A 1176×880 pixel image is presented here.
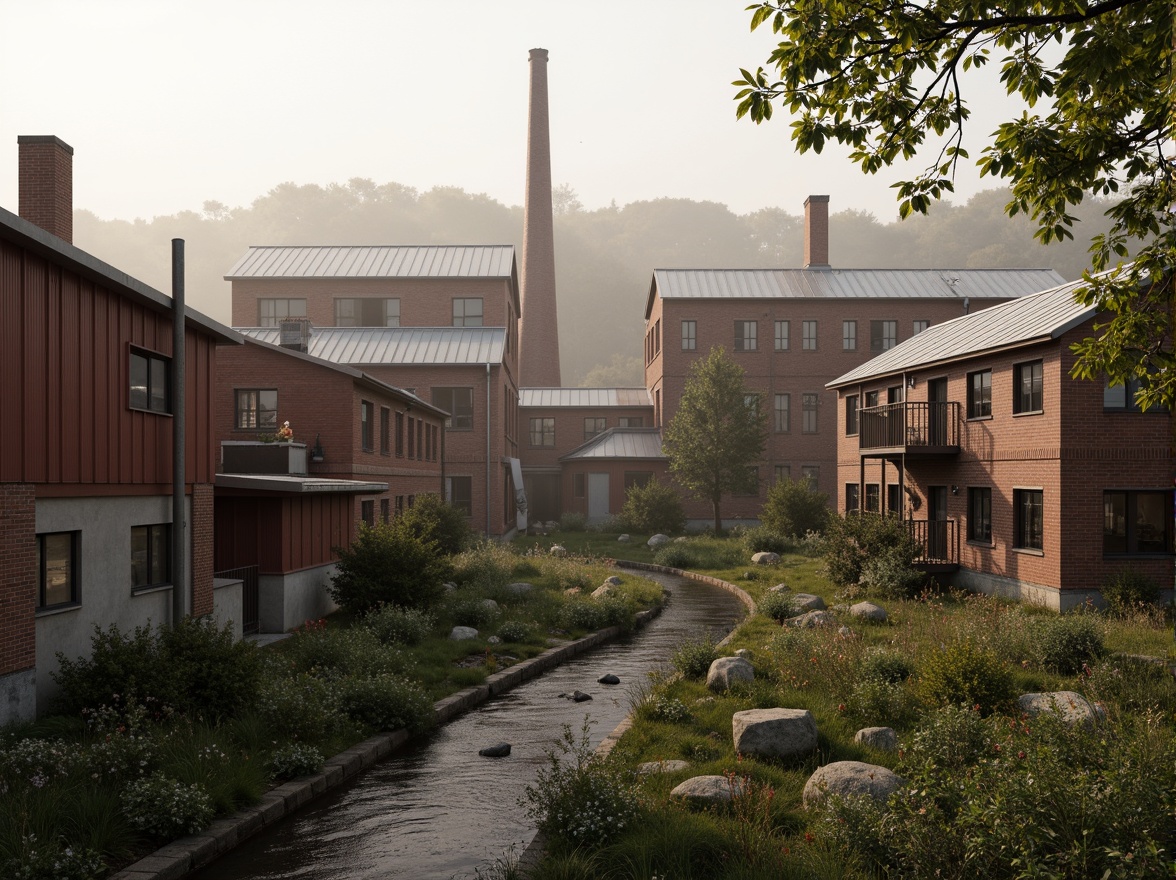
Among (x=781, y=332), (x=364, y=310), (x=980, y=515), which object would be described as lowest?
(x=980, y=515)

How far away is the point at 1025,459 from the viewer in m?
21.5

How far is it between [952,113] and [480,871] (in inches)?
301

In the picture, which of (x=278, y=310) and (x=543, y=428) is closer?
(x=278, y=310)

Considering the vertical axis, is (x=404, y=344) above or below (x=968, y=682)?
above

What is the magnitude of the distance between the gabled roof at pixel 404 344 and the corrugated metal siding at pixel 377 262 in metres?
3.03

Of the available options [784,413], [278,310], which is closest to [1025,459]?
[784,413]

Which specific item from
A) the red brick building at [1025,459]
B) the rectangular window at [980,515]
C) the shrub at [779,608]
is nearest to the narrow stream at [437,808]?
the shrub at [779,608]

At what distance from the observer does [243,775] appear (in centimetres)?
930

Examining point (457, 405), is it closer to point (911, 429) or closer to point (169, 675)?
point (911, 429)

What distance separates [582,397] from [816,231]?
50.3ft

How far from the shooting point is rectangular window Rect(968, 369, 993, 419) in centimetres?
2342

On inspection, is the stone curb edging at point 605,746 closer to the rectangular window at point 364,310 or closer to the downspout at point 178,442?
the downspout at point 178,442

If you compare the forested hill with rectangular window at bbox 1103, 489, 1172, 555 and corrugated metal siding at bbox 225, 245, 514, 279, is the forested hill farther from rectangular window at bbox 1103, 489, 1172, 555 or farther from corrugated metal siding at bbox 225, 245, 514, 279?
rectangular window at bbox 1103, 489, 1172, 555

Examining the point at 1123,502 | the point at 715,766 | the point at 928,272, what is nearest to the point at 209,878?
the point at 715,766
